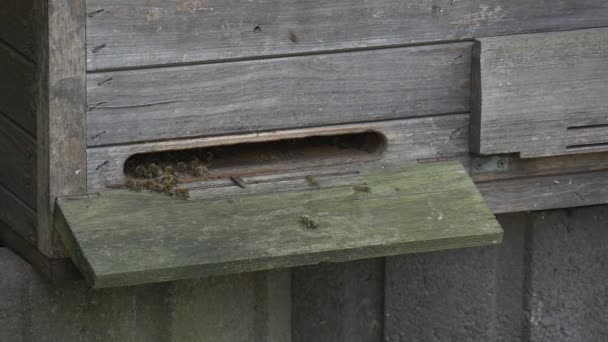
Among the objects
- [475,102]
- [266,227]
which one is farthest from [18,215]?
[475,102]

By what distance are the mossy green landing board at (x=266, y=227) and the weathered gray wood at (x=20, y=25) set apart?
0.36m

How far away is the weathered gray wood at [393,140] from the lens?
3137mm

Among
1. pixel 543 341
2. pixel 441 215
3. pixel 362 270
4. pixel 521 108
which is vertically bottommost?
pixel 543 341

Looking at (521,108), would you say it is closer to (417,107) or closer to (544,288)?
(417,107)

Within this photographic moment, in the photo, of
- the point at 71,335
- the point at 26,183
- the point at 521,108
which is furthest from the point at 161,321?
the point at 521,108

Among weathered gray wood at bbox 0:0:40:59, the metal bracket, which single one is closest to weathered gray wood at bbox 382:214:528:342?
the metal bracket

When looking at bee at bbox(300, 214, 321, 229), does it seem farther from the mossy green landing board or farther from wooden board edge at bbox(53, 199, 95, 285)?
wooden board edge at bbox(53, 199, 95, 285)

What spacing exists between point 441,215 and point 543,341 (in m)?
0.96

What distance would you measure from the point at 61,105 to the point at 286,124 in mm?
553

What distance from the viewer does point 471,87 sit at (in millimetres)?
3404

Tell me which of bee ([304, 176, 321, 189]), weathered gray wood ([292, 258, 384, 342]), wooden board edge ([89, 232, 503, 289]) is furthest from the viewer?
weathered gray wood ([292, 258, 384, 342])

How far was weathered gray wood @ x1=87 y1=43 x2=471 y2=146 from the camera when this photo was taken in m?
3.06

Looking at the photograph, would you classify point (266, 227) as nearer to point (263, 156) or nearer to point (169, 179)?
point (169, 179)

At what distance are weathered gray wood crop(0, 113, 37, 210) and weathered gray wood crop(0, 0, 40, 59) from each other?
0.67ft
